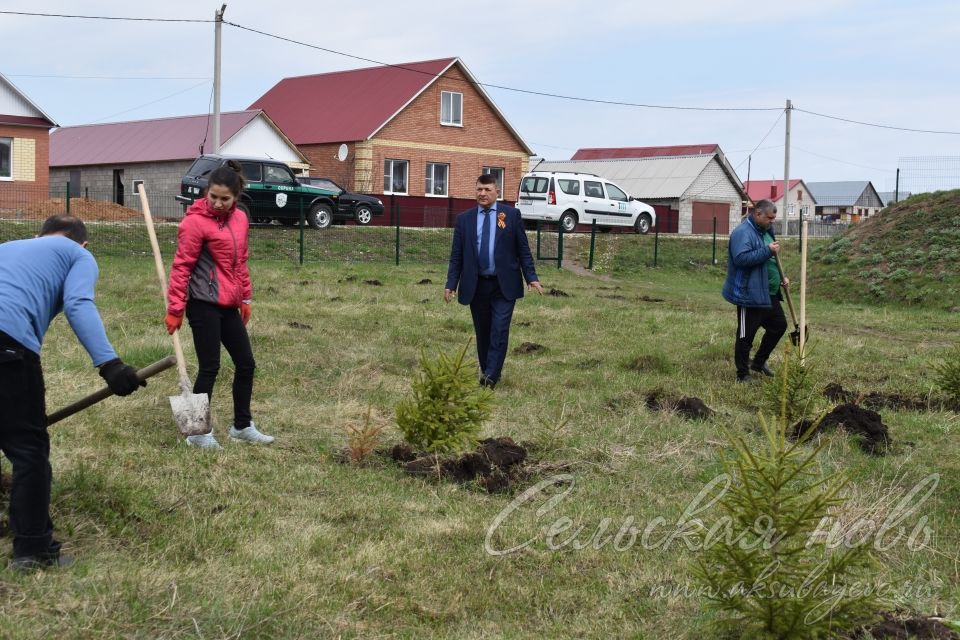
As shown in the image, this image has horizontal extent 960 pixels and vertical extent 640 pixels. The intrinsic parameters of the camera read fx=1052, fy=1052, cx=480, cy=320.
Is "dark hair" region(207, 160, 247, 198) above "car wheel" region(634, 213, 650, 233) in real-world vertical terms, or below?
below

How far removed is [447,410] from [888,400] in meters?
4.38

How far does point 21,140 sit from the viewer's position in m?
33.4

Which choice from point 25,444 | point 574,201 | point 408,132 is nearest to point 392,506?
point 25,444

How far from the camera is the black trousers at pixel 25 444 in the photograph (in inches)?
161

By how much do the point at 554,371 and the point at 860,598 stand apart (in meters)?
6.32

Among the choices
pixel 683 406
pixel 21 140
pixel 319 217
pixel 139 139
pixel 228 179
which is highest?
pixel 139 139

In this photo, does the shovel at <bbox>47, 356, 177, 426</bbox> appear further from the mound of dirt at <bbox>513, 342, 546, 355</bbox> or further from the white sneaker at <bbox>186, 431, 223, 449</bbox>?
Result: the mound of dirt at <bbox>513, 342, 546, 355</bbox>

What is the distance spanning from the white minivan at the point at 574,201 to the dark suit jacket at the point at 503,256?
69.3 ft

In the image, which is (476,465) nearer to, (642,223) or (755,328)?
(755,328)

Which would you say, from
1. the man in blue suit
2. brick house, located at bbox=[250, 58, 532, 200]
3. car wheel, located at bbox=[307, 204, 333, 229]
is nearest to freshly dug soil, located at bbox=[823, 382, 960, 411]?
the man in blue suit

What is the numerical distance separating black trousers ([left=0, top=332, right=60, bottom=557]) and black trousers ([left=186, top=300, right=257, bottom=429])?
2.18 m

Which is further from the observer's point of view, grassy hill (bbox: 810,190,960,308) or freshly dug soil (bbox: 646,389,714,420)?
grassy hill (bbox: 810,190,960,308)

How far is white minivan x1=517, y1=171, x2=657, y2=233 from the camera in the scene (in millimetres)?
30750

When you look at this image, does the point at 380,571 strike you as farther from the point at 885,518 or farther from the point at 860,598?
the point at 885,518
